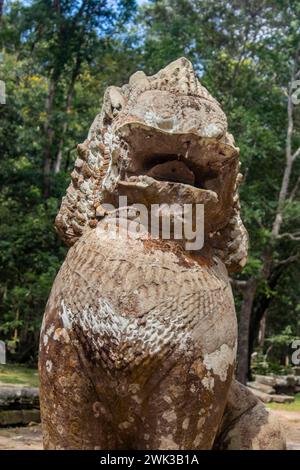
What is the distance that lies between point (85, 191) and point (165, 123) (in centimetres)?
42

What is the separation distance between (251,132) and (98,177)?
29.3ft

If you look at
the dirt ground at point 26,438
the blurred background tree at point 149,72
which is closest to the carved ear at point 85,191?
the dirt ground at point 26,438

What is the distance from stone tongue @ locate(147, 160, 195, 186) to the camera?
1966 millimetres

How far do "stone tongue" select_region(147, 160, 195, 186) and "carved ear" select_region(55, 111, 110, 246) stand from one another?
226mm

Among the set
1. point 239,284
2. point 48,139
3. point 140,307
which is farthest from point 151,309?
point 239,284

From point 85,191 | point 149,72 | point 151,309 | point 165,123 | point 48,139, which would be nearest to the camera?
point 151,309

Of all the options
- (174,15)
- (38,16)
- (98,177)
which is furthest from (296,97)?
(98,177)

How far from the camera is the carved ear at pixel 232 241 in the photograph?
2172 mm

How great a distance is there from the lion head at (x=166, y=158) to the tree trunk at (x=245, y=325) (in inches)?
389

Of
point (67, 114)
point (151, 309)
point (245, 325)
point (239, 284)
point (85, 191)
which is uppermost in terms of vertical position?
point (67, 114)

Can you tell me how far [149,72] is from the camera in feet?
38.4

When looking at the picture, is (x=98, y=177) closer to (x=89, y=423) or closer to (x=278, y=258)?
(x=89, y=423)

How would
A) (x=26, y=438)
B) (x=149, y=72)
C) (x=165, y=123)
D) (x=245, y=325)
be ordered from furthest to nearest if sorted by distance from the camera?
(x=245, y=325) → (x=149, y=72) → (x=26, y=438) → (x=165, y=123)

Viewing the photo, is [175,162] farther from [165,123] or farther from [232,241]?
[232,241]
